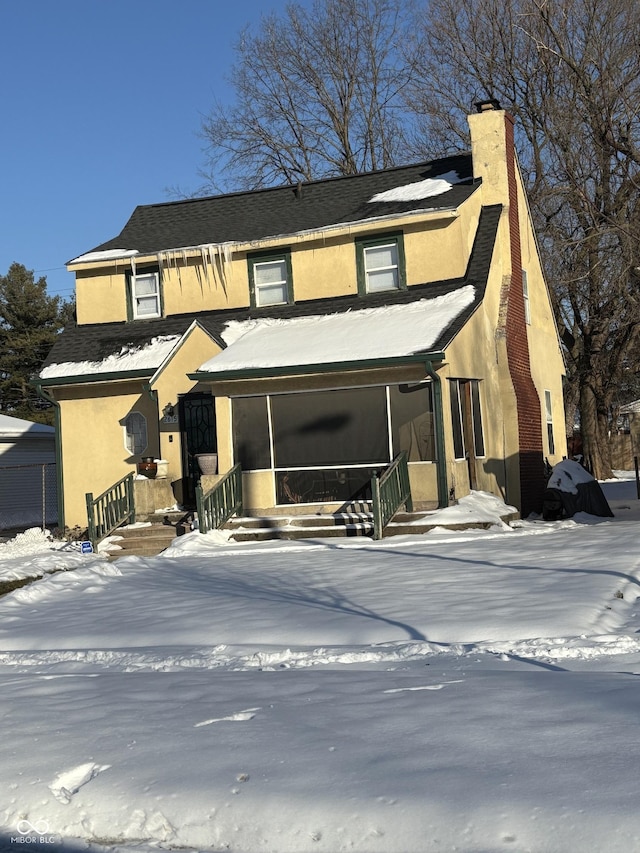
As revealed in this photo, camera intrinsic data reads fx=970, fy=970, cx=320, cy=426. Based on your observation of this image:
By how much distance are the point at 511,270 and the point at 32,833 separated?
59.4ft

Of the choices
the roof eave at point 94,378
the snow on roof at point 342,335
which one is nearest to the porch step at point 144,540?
the snow on roof at point 342,335

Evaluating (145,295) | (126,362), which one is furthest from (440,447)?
(145,295)

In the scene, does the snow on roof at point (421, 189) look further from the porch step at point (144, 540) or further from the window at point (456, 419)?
the porch step at point (144, 540)

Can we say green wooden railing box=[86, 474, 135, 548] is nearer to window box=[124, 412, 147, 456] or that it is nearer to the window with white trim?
window box=[124, 412, 147, 456]

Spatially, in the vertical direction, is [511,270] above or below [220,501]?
above

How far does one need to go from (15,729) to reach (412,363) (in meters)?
11.2

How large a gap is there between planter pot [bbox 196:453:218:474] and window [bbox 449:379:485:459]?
4.41 meters

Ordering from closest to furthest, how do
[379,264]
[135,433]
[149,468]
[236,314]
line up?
[149,468]
[379,264]
[135,433]
[236,314]

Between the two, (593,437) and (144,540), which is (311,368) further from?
(593,437)

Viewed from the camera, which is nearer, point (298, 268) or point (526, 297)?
point (298, 268)

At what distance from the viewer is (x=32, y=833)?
462cm

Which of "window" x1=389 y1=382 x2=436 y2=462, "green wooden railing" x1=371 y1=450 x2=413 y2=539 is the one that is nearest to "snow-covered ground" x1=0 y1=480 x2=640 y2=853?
"green wooden railing" x1=371 y1=450 x2=413 y2=539

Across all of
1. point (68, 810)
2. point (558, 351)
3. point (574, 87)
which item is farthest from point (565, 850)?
point (574, 87)

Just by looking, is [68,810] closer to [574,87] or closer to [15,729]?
[15,729]
